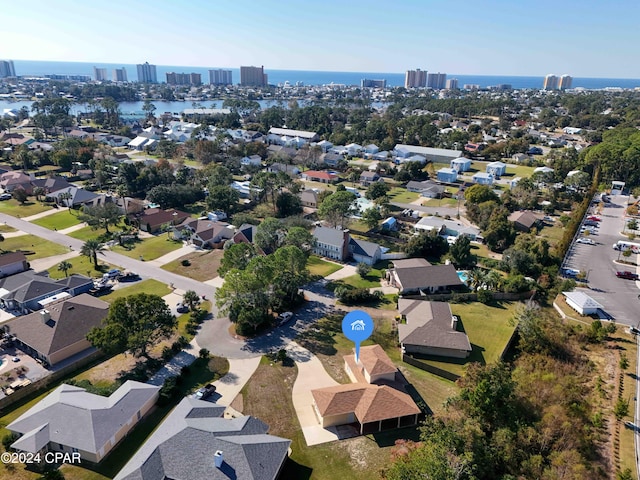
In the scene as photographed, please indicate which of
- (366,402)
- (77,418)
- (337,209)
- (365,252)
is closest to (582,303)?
(365,252)

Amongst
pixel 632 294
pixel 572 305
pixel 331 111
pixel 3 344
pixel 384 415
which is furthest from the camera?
pixel 331 111

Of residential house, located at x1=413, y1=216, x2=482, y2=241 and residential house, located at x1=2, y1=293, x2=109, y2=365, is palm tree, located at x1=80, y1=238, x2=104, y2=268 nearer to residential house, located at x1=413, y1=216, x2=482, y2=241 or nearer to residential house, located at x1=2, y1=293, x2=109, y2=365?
residential house, located at x1=2, y1=293, x2=109, y2=365

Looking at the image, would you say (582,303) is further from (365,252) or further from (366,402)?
(366,402)

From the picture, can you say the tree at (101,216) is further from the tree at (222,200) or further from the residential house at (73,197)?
the tree at (222,200)

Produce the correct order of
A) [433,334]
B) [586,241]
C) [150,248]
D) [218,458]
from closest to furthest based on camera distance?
[218,458] → [433,334] → [150,248] → [586,241]

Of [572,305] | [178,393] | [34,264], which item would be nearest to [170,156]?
[34,264]

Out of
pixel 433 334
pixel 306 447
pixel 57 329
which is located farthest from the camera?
pixel 433 334

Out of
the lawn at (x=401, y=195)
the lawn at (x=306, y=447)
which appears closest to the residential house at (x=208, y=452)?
the lawn at (x=306, y=447)

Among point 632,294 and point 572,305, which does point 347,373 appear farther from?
point 632,294
